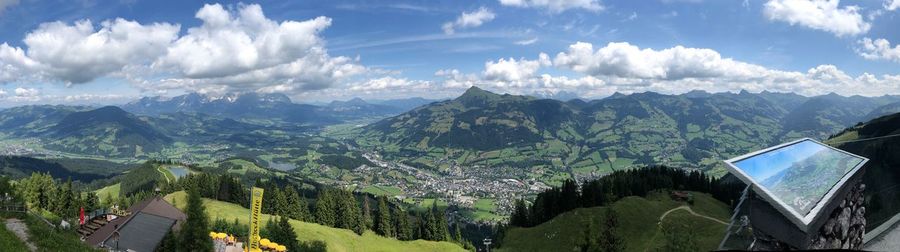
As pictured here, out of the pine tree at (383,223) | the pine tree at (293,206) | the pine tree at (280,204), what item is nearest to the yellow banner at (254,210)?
the pine tree at (383,223)

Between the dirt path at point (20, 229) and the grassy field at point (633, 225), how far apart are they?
68952 mm

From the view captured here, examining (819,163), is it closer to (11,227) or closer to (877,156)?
(877,156)

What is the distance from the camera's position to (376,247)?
9931 centimetres

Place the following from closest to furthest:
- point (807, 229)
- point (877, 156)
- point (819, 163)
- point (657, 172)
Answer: point (807, 229), point (819, 163), point (877, 156), point (657, 172)

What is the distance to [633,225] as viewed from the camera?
302ft

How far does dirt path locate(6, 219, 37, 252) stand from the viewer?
36.8 m

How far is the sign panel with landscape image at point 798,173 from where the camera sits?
13.0m

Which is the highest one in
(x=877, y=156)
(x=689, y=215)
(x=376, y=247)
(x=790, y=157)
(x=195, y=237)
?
(x=790, y=157)

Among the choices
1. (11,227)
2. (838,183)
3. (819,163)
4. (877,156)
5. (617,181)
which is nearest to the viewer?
(838,183)

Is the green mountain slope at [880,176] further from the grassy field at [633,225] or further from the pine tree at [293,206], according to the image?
the pine tree at [293,206]

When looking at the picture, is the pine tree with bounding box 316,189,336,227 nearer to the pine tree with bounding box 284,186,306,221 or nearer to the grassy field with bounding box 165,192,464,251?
the pine tree with bounding box 284,186,306,221

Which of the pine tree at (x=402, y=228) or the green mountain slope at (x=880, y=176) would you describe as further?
the pine tree at (x=402, y=228)

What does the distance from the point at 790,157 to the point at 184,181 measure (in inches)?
6327

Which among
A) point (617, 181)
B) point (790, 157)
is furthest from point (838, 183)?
point (617, 181)
